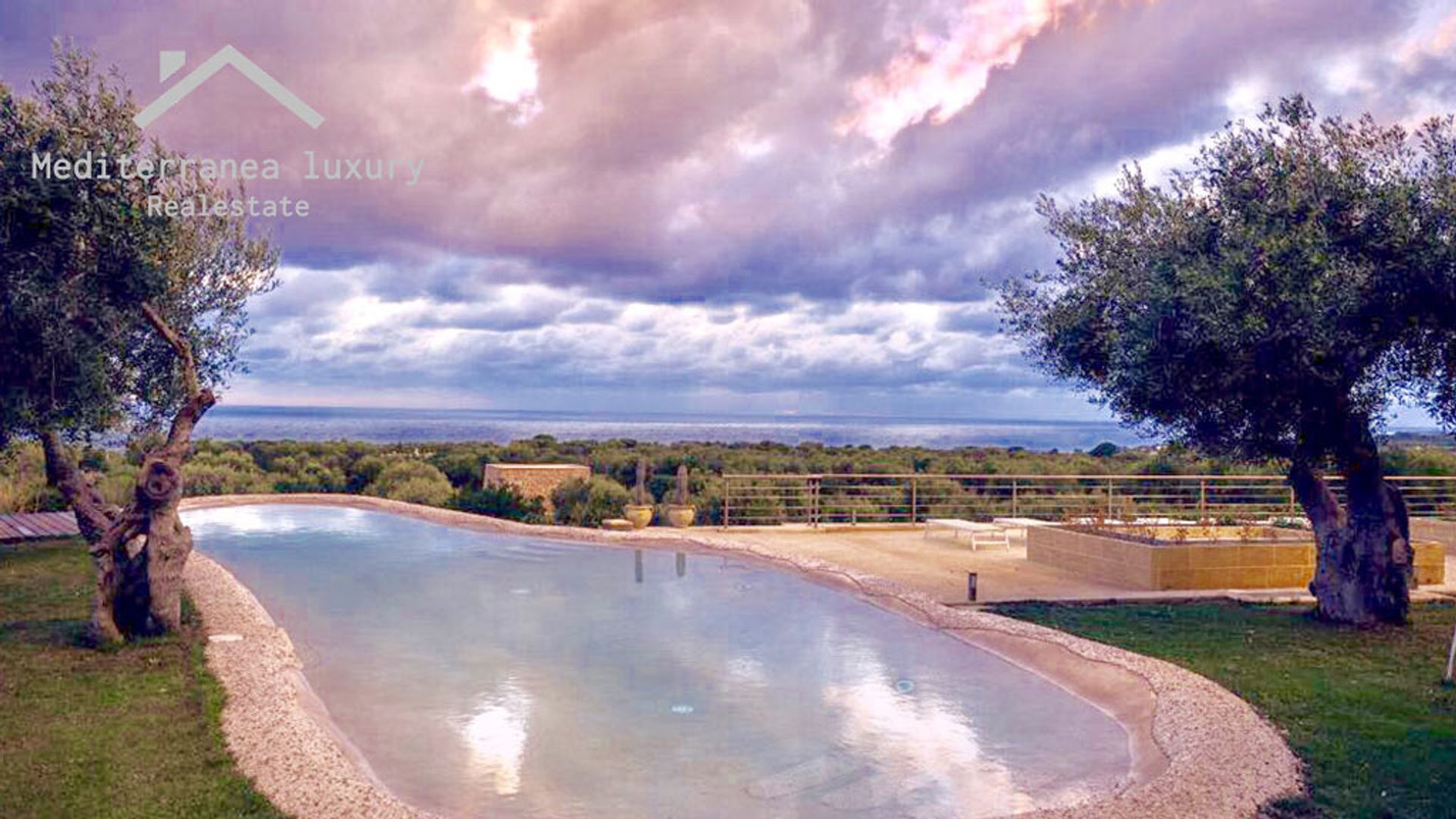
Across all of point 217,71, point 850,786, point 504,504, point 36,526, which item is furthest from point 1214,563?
point 36,526

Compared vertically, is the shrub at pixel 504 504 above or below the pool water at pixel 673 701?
above

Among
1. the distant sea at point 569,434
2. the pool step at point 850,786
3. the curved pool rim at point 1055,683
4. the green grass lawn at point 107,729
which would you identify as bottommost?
the pool step at point 850,786

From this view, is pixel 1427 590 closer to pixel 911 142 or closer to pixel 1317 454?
pixel 1317 454

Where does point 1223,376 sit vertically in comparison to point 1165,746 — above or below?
above

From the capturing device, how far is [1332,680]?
22.9ft

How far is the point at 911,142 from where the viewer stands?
58.7 ft

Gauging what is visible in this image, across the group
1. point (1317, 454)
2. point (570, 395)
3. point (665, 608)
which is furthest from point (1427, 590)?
point (570, 395)

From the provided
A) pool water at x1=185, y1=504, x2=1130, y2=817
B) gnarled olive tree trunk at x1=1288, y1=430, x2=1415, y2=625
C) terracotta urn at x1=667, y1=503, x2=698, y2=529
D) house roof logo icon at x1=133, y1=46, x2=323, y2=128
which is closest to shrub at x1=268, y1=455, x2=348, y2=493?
terracotta urn at x1=667, y1=503, x2=698, y2=529

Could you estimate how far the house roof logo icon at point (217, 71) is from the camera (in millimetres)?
11141

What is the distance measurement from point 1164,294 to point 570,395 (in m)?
37.9

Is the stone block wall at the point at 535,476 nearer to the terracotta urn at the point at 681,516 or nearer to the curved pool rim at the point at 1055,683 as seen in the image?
the terracotta urn at the point at 681,516

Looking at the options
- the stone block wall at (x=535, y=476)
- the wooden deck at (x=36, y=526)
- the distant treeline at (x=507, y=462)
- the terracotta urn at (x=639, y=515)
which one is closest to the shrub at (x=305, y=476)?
the distant treeline at (x=507, y=462)

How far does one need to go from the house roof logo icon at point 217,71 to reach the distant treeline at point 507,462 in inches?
158

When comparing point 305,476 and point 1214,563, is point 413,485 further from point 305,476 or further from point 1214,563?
point 1214,563
